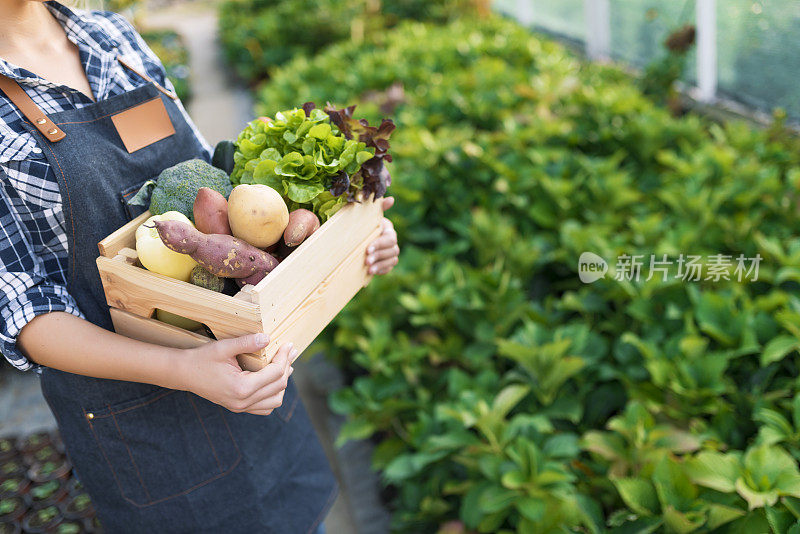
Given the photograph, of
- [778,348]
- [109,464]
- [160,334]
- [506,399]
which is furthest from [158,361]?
[778,348]

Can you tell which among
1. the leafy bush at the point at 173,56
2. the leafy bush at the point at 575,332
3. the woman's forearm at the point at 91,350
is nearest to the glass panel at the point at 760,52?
the leafy bush at the point at 575,332

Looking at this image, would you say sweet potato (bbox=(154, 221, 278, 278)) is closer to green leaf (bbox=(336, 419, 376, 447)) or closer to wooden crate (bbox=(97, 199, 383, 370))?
wooden crate (bbox=(97, 199, 383, 370))

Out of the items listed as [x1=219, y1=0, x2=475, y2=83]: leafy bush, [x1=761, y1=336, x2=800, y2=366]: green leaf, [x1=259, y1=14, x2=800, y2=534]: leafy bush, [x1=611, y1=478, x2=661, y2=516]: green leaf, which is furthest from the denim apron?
[x1=219, y1=0, x2=475, y2=83]: leafy bush

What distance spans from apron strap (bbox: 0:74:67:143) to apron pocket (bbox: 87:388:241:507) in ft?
1.92

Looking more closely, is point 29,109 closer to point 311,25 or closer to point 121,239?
point 121,239

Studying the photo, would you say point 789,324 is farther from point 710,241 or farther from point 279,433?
point 279,433

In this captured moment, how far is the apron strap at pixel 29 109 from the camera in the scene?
1117mm

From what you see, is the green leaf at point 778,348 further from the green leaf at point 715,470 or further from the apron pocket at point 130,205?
the apron pocket at point 130,205

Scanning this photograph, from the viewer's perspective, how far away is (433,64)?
488cm

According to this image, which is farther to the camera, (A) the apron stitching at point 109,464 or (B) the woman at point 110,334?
(A) the apron stitching at point 109,464

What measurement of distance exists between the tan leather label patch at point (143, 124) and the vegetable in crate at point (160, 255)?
0.24 metres

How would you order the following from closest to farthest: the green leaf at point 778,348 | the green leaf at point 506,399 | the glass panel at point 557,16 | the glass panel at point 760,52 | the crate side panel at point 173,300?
the crate side panel at point 173,300
the green leaf at point 778,348
the green leaf at point 506,399
the glass panel at point 760,52
the glass panel at point 557,16

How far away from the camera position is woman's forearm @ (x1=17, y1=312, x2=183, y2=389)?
1.11 m

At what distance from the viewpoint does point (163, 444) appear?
1.35 metres
